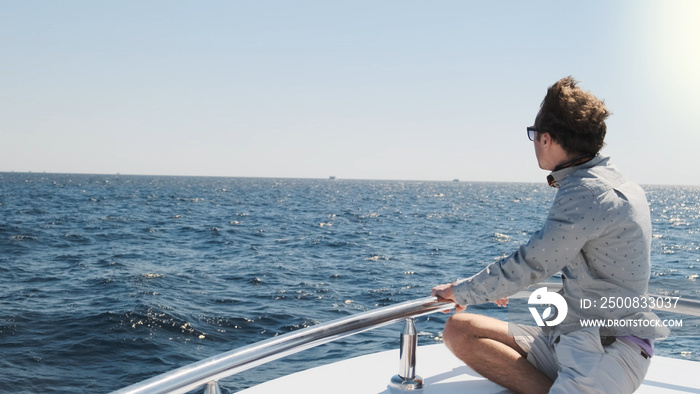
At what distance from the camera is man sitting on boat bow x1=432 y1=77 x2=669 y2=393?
1.67 metres

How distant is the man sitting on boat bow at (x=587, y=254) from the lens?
1668 millimetres

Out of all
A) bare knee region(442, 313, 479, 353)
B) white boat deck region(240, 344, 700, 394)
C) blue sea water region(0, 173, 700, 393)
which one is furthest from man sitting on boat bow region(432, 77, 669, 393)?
blue sea water region(0, 173, 700, 393)

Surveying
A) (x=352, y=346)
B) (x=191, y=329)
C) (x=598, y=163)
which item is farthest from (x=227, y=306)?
(x=598, y=163)

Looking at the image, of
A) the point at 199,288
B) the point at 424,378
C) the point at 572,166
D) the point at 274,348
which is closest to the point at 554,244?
the point at 572,166

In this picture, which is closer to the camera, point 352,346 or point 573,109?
point 573,109

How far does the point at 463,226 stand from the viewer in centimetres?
2967

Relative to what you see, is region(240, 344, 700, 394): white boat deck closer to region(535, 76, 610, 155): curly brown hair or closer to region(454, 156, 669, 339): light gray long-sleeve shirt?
region(454, 156, 669, 339): light gray long-sleeve shirt

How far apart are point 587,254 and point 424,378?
1.04 metres

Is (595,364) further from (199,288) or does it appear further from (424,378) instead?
(199,288)

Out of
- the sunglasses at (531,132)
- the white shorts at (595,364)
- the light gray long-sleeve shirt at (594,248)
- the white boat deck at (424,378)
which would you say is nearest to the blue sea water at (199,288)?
the white boat deck at (424,378)

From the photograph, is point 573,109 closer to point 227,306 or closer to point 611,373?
point 611,373

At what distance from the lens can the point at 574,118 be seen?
174 cm

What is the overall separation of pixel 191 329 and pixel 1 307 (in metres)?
3.67

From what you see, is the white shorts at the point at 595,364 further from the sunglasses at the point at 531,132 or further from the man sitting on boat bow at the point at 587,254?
the sunglasses at the point at 531,132
